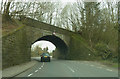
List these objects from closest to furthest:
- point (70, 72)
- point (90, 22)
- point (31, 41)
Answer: point (70, 72) < point (31, 41) < point (90, 22)

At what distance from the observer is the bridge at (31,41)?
1470cm

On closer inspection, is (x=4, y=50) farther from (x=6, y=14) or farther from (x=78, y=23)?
(x=78, y=23)

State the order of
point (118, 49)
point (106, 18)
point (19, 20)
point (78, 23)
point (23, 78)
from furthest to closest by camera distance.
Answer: point (78, 23)
point (106, 18)
point (19, 20)
point (118, 49)
point (23, 78)

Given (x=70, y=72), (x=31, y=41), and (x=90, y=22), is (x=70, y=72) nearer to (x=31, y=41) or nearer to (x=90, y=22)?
(x=31, y=41)

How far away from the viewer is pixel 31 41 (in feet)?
87.4

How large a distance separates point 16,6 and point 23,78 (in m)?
14.7

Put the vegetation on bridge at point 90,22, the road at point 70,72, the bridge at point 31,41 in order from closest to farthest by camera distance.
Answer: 1. the road at point 70,72
2. the bridge at point 31,41
3. the vegetation on bridge at point 90,22

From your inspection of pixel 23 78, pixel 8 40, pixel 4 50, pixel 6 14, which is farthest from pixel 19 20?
pixel 23 78

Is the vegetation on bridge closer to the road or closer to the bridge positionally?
the bridge

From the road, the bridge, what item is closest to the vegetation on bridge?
the bridge

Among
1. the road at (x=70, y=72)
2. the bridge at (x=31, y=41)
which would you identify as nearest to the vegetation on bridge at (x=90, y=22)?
the bridge at (x=31, y=41)

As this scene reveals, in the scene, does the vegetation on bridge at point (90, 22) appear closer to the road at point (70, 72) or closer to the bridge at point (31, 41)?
the bridge at point (31, 41)

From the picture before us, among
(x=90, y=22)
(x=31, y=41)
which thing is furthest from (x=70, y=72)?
(x=90, y=22)

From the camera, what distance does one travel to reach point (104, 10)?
109 feet
